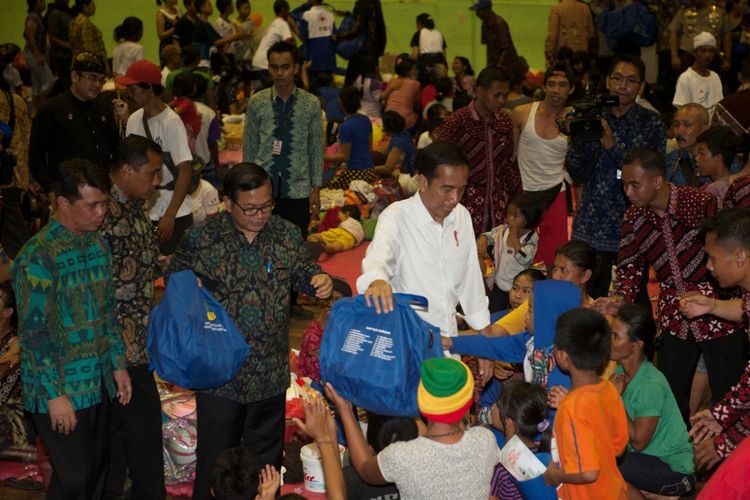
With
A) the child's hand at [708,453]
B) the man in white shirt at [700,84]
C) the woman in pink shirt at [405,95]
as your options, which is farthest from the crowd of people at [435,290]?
the woman in pink shirt at [405,95]

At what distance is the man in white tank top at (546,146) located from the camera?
22.7 feet

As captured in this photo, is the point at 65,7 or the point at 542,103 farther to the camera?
the point at 65,7

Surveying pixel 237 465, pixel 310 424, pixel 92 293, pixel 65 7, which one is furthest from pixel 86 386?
pixel 65 7

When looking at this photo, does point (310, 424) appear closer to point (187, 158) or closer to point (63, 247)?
point (63, 247)

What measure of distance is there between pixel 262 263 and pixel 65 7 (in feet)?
38.6

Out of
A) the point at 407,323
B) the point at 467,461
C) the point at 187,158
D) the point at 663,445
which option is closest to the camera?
the point at 467,461

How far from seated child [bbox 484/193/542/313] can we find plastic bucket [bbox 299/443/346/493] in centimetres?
196

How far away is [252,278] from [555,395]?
4.43 ft

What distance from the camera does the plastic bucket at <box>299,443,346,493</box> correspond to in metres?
5.04

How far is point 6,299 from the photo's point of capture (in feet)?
17.7

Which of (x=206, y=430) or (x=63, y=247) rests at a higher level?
(x=63, y=247)

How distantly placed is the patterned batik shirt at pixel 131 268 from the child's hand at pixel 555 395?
183cm

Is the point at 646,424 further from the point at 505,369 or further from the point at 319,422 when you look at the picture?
the point at 319,422

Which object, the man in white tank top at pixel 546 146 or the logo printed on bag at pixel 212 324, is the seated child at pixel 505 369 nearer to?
the man in white tank top at pixel 546 146
